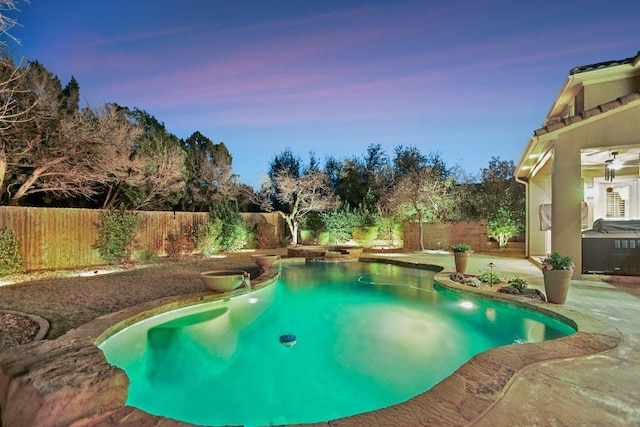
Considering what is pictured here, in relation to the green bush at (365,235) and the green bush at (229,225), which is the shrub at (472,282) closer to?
the green bush at (365,235)

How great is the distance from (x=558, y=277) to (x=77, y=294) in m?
8.66

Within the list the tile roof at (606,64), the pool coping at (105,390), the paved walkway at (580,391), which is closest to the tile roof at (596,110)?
the tile roof at (606,64)

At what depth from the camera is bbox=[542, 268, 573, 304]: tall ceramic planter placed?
17.6 feet

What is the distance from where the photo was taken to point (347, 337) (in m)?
5.68

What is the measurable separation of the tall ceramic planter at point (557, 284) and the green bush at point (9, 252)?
1169 centimetres

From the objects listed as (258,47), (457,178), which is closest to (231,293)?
(258,47)

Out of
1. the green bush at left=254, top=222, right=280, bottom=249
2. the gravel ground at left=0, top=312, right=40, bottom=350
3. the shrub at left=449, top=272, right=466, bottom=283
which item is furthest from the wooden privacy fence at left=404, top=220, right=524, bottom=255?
the gravel ground at left=0, top=312, right=40, bottom=350

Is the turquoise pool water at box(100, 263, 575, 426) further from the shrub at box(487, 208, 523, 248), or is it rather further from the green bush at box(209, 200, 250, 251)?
the shrub at box(487, 208, 523, 248)

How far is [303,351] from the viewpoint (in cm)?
510

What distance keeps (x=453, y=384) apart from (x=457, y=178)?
66.1 feet

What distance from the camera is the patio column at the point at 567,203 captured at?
24.9ft

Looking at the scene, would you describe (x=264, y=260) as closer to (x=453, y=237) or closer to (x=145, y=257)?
(x=145, y=257)

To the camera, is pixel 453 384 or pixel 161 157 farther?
pixel 161 157

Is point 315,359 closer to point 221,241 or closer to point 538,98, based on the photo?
point 221,241
